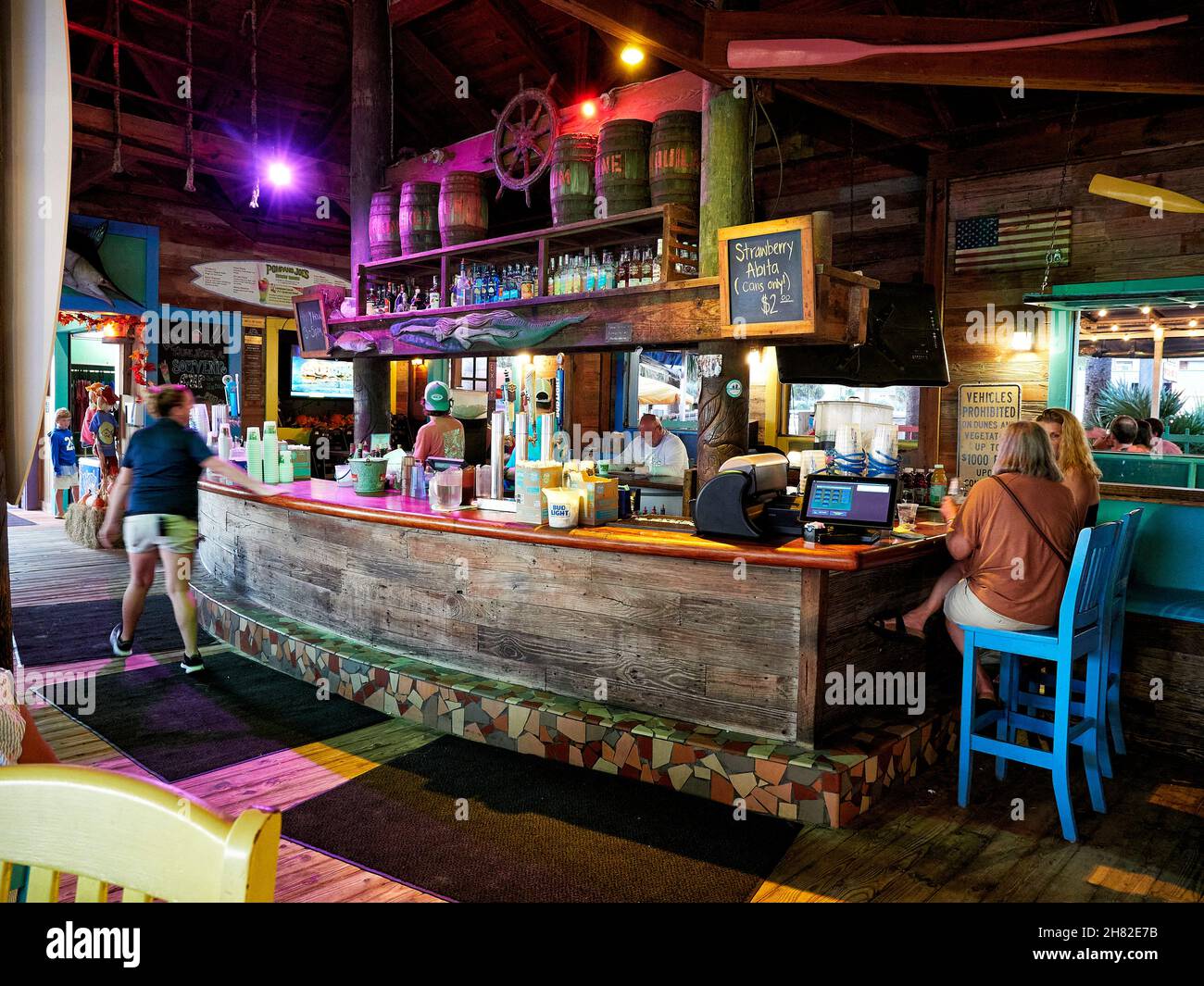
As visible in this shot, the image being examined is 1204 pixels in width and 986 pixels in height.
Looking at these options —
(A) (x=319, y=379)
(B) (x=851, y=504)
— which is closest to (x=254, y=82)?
(A) (x=319, y=379)

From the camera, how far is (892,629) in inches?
141

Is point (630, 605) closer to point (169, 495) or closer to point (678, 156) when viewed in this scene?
point (678, 156)

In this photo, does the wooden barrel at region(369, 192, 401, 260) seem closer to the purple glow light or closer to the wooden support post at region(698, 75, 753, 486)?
the wooden support post at region(698, 75, 753, 486)

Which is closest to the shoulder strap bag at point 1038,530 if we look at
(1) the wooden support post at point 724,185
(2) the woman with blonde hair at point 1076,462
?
(2) the woman with blonde hair at point 1076,462

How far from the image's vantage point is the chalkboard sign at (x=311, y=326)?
275 inches

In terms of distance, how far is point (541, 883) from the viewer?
2674 millimetres

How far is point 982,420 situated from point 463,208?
4337 mm

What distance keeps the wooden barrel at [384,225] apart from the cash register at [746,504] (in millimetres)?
3848

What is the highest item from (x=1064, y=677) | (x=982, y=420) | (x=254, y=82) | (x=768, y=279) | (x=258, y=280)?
(x=254, y=82)

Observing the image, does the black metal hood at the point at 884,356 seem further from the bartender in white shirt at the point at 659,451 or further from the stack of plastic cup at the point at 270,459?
the stack of plastic cup at the point at 270,459

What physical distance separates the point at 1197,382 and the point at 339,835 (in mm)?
8396

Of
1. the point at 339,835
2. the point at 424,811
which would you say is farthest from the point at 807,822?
the point at 339,835
